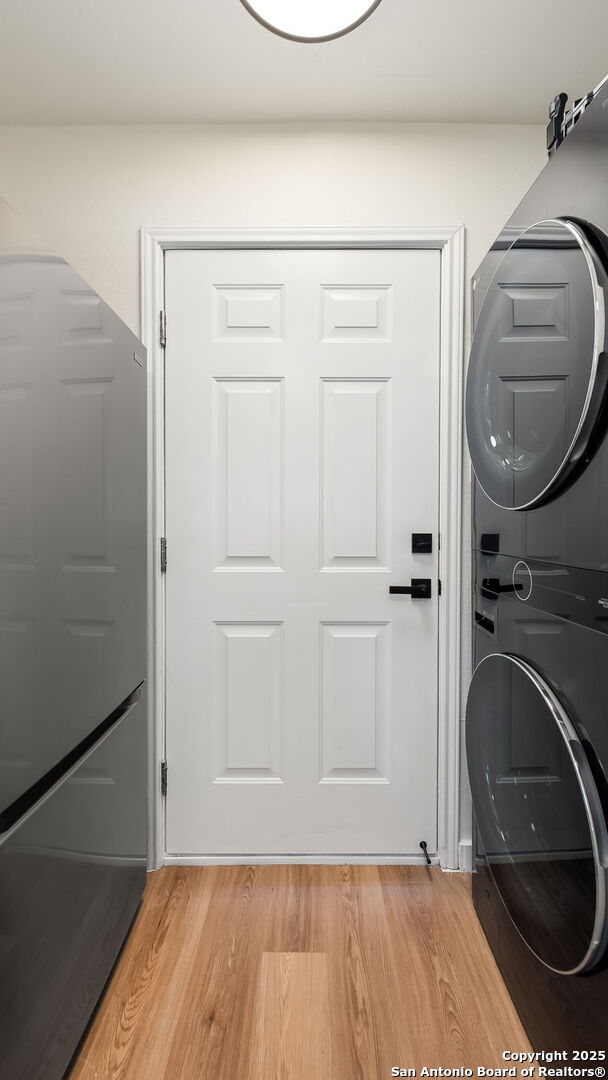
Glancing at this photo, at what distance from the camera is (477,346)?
148cm

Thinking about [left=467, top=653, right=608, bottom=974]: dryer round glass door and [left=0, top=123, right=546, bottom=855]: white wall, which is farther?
[left=0, top=123, right=546, bottom=855]: white wall

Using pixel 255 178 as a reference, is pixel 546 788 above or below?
below

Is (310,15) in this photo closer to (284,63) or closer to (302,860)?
(284,63)

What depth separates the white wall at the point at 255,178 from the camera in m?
1.98

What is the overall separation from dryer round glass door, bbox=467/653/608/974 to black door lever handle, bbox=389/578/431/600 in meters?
0.54

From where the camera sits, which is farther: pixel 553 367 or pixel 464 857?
pixel 464 857

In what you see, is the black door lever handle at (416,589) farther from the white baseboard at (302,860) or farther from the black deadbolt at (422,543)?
the white baseboard at (302,860)

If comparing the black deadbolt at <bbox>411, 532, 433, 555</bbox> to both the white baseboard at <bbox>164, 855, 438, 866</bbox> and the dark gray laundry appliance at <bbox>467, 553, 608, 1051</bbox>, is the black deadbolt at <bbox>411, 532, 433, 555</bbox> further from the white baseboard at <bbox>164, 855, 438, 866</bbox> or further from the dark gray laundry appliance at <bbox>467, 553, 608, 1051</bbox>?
the white baseboard at <bbox>164, 855, 438, 866</bbox>

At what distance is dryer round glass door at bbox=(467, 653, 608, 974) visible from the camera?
0.94 metres

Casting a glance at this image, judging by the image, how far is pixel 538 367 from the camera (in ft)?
3.72

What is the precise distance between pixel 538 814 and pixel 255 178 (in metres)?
1.92

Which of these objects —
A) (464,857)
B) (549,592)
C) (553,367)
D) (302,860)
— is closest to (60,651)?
(549,592)

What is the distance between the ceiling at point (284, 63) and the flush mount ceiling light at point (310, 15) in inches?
11.0

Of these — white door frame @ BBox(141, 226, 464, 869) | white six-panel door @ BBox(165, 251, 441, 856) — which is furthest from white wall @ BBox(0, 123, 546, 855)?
white six-panel door @ BBox(165, 251, 441, 856)
